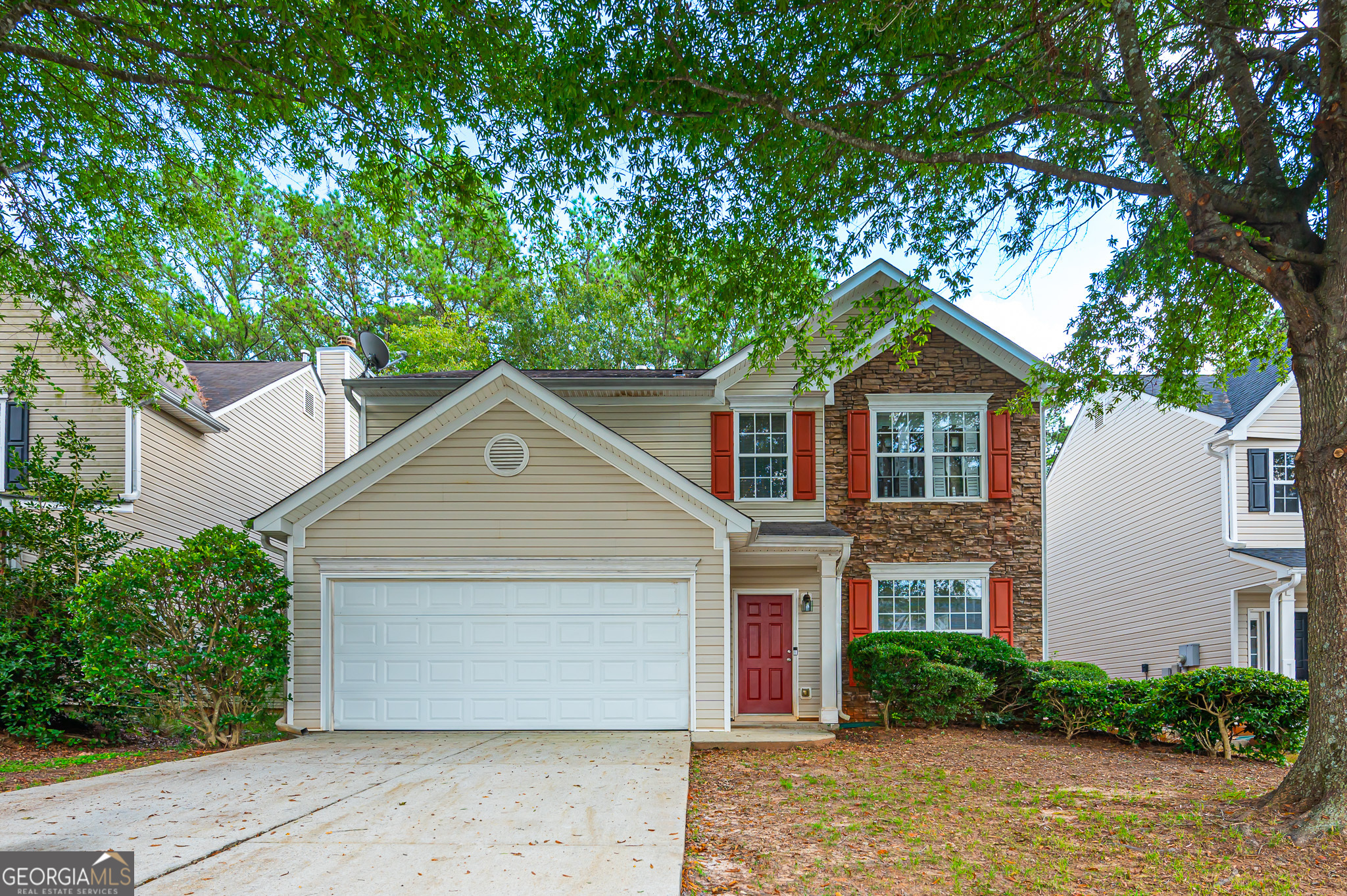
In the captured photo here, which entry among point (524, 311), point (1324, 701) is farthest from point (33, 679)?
point (524, 311)

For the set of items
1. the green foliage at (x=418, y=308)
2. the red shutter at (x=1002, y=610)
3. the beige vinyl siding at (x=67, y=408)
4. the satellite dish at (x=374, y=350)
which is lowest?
the red shutter at (x=1002, y=610)

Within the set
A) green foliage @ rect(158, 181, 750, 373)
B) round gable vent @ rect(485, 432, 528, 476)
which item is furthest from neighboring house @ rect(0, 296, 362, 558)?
green foliage @ rect(158, 181, 750, 373)

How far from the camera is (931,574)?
527 inches

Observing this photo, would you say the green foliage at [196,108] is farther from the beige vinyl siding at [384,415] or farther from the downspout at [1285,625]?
the downspout at [1285,625]

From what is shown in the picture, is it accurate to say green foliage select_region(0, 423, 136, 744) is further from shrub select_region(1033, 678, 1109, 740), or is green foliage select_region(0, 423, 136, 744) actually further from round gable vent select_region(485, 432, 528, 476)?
shrub select_region(1033, 678, 1109, 740)

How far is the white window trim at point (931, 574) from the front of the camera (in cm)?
1334

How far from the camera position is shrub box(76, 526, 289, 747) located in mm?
9438

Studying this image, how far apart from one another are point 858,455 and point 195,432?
37.5 feet

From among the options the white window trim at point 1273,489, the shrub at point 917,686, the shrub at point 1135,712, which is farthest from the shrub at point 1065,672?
the white window trim at point 1273,489

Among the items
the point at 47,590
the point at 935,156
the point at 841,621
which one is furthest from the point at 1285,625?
the point at 47,590

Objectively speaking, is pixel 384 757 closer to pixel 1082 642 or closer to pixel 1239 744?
pixel 1239 744

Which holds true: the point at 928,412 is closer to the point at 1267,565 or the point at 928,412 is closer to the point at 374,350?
the point at 1267,565

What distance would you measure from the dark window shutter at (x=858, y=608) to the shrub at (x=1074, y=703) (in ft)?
8.96

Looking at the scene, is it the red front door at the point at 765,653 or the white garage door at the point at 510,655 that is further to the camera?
the red front door at the point at 765,653
